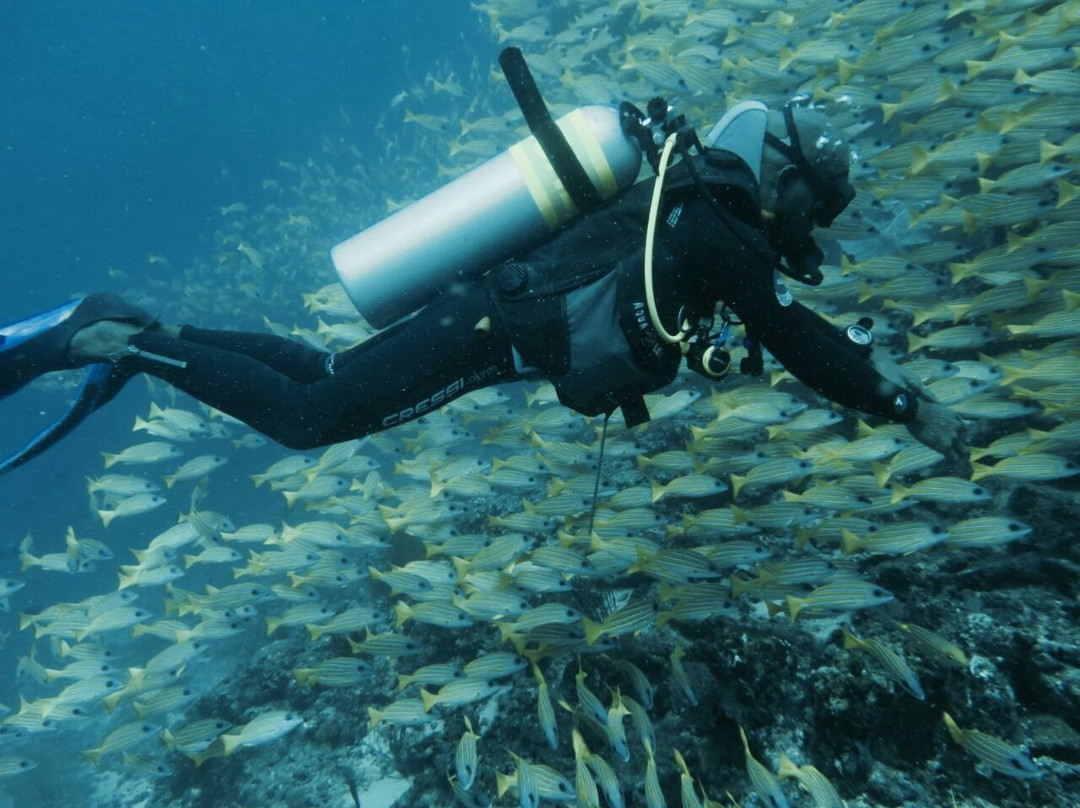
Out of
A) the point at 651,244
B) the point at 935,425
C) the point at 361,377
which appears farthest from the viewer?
the point at 361,377

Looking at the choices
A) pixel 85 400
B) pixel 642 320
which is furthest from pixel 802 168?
pixel 85 400

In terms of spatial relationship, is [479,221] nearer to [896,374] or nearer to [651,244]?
[651,244]

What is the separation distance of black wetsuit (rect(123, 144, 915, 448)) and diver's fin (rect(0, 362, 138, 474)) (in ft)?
1.84

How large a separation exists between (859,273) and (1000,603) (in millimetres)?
2883

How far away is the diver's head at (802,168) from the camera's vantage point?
2482 mm

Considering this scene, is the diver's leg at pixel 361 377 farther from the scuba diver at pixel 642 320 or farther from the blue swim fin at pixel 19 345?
the blue swim fin at pixel 19 345

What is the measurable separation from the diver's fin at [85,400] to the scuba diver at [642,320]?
0.35m

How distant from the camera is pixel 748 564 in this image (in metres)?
4.23

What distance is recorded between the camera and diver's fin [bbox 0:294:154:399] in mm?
3389

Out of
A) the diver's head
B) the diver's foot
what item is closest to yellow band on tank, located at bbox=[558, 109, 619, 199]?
the diver's head

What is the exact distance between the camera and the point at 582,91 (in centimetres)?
838

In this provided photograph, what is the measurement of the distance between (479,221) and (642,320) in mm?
921

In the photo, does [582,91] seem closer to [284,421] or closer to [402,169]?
[284,421]

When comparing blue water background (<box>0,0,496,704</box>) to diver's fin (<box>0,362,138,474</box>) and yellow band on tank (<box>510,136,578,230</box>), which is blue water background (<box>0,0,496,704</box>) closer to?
diver's fin (<box>0,362,138,474</box>)
